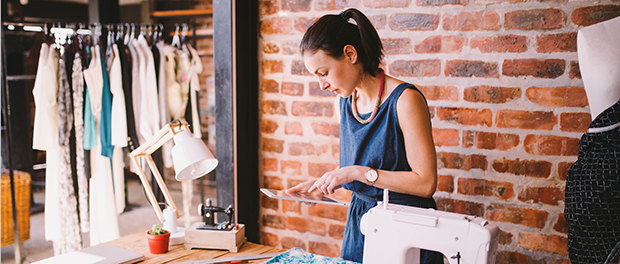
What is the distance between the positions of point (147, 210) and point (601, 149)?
14.9 ft

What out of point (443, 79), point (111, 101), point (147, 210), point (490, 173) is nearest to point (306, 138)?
point (443, 79)

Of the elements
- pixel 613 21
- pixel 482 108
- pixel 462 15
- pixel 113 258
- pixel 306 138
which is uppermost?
pixel 462 15

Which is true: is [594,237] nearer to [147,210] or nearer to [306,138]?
[306,138]

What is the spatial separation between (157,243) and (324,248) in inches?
39.3

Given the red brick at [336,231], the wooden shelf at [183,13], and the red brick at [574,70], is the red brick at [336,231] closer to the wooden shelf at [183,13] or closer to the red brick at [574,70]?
the red brick at [574,70]

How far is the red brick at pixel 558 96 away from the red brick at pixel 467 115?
0.18 m

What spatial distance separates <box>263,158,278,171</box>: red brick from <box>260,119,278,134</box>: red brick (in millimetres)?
151

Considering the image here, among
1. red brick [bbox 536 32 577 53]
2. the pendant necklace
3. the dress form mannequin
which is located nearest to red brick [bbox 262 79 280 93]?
the pendant necklace

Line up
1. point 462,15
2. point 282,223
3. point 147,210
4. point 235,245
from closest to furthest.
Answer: point 235,245 < point 462,15 < point 282,223 < point 147,210

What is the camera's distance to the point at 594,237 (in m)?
1.33

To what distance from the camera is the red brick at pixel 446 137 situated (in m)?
1.98

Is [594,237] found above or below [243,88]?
below

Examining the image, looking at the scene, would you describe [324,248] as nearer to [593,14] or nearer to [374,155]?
[374,155]

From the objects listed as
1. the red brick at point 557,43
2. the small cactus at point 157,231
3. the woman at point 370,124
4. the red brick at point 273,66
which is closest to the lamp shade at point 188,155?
the small cactus at point 157,231
